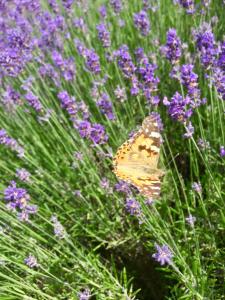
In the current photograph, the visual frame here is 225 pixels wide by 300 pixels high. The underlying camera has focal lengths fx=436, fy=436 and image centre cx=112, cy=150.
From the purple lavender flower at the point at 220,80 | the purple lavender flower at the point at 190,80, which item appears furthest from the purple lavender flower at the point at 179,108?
the purple lavender flower at the point at 220,80

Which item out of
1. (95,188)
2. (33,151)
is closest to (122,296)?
(95,188)

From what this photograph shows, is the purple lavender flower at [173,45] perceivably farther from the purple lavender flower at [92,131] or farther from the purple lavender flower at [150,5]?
the purple lavender flower at [150,5]

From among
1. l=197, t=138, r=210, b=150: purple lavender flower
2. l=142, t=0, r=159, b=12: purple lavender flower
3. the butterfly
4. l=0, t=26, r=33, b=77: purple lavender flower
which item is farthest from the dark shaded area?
l=142, t=0, r=159, b=12: purple lavender flower

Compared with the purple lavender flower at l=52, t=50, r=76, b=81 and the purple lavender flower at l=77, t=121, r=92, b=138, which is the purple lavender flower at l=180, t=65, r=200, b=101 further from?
the purple lavender flower at l=52, t=50, r=76, b=81

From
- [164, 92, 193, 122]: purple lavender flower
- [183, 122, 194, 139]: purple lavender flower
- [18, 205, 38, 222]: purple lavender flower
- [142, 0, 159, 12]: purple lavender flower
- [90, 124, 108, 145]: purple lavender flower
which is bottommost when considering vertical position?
[18, 205, 38, 222]: purple lavender flower

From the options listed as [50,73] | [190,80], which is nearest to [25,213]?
[190,80]

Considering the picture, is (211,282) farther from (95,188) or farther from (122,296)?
(95,188)

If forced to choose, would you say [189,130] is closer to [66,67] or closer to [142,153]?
[142,153]

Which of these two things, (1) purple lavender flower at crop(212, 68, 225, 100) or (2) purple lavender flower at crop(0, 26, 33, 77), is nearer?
(1) purple lavender flower at crop(212, 68, 225, 100)
